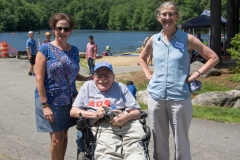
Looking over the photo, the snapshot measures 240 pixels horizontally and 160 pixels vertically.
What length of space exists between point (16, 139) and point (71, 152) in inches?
47.6

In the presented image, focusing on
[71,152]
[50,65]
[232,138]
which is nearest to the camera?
[50,65]

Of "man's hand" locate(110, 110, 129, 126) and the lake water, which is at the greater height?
"man's hand" locate(110, 110, 129, 126)

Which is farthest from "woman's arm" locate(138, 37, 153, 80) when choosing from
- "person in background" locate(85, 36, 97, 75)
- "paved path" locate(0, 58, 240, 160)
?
"person in background" locate(85, 36, 97, 75)

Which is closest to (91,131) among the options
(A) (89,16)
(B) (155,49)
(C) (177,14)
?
(B) (155,49)

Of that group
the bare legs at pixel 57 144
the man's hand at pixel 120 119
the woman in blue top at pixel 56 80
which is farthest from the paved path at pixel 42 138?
the man's hand at pixel 120 119

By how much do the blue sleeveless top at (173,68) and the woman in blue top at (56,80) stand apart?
90 centimetres

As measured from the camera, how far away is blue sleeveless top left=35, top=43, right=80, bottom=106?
3922mm

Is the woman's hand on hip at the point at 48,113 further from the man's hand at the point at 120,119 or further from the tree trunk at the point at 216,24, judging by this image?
the tree trunk at the point at 216,24

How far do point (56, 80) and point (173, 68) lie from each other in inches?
47.0

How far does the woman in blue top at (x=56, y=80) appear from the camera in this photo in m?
3.92

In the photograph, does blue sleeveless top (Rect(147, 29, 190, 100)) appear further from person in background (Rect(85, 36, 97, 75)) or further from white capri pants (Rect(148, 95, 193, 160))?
person in background (Rect(85, 36, 97, 75))

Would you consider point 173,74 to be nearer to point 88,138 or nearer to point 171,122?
point 171,122

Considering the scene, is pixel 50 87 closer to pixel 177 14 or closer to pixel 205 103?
pixel 177 14

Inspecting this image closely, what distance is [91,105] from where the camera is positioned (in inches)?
164
